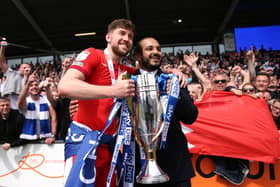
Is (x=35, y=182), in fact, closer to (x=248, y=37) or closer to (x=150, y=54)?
(x=150, y=54)

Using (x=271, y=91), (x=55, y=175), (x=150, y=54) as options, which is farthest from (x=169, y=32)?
(x=150, y=54)

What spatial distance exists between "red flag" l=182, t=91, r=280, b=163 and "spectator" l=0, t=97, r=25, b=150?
2704mm

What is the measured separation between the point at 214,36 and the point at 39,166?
59.6 feet

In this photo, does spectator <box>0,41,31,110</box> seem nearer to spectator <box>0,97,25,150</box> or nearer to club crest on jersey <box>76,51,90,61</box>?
spectator <box>0,97,25,150</box>

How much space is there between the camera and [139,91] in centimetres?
164

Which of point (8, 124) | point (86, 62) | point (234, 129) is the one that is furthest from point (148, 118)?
point (8, 124)

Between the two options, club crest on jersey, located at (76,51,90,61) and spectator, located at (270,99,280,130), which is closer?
club crest on jersey, located at (76,51,90,61)

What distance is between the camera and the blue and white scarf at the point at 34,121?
4.22 metres

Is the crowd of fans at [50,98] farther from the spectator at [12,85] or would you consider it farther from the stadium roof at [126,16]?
the stadium roof at [126,16]

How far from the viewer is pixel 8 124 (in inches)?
170

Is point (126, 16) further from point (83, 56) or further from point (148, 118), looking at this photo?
point (148, 118)

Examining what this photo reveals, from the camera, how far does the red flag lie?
3197mm

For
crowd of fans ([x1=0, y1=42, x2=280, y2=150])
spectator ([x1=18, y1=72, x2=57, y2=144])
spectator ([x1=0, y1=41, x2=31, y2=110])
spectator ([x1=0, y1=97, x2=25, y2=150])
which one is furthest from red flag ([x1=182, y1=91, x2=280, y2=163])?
spectator ([x1=0, y1=41, x2=31, y2=110])

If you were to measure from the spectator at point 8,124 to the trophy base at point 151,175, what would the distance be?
3.27 metres
